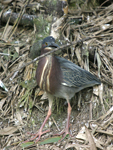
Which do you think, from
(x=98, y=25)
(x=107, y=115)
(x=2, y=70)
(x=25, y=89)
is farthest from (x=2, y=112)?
(x=98, y=25)

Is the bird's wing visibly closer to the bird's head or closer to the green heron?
the green heron

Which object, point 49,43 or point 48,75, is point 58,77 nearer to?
point 48,75

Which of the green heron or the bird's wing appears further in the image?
the bird's wing

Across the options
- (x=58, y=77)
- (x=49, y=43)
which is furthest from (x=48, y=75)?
(x=49, y=43)

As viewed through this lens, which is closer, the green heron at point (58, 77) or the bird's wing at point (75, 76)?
the green heron at point (58, 77)

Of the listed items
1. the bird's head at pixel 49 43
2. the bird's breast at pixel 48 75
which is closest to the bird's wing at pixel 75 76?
the bird's breast at pixel 48 75

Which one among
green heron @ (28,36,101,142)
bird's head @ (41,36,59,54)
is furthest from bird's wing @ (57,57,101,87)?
bird's head @ (41,36,59,54)

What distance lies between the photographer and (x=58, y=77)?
3525 mm

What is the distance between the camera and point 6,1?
194 inches

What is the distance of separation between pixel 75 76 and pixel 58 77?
0.35 metres

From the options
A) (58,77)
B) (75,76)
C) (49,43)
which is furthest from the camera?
(75,76)

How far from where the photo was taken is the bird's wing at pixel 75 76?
142 inches

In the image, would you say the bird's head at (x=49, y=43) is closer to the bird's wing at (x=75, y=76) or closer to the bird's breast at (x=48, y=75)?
the bird's breast at (x=48, y=75)

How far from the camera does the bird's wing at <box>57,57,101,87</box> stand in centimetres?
360
